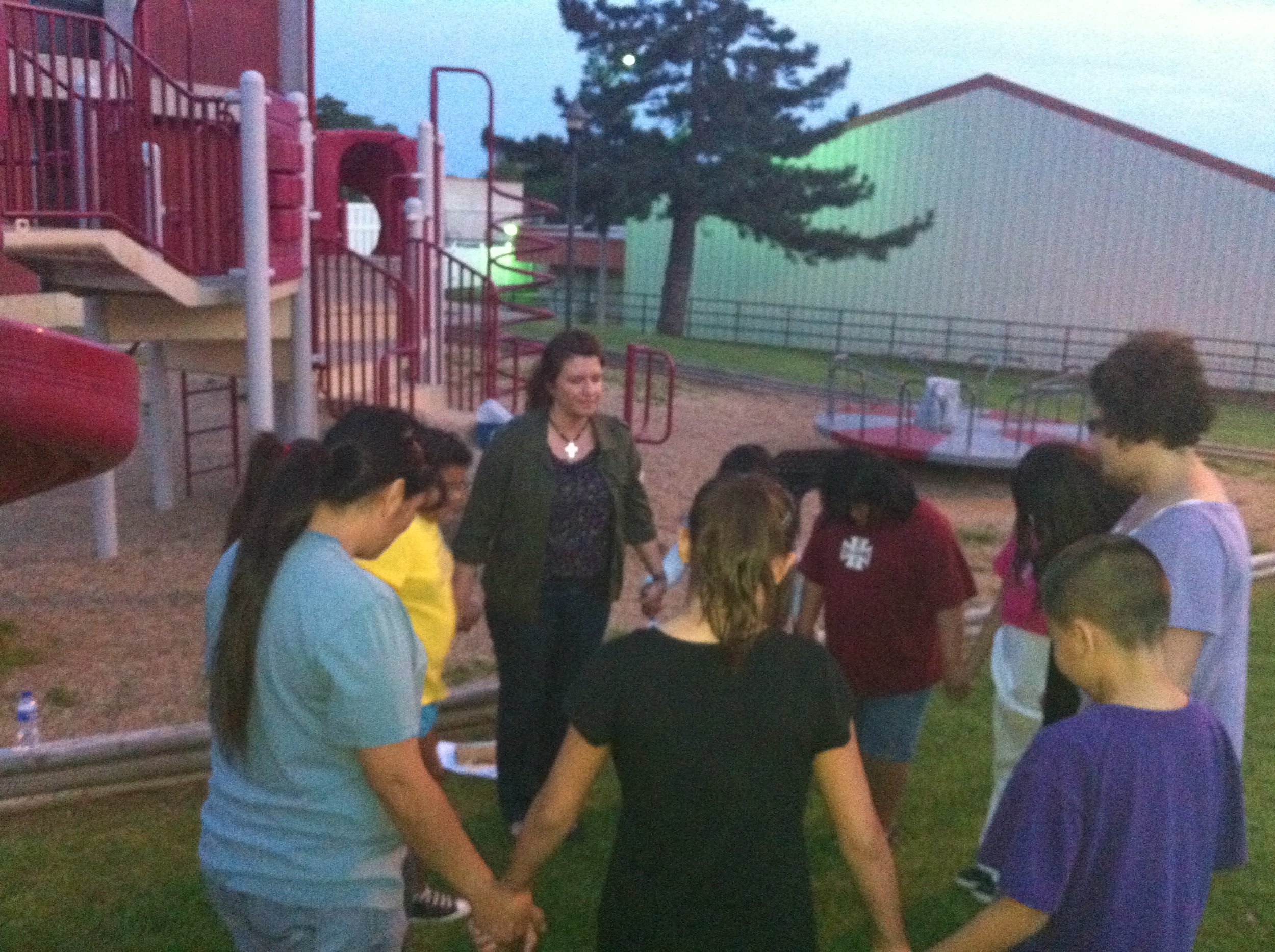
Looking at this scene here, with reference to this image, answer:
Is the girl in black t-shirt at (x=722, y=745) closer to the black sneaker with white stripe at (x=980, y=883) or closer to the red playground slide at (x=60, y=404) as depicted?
the red playground slide at (x=60, y=404)

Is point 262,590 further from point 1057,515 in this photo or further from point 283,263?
point 283,263

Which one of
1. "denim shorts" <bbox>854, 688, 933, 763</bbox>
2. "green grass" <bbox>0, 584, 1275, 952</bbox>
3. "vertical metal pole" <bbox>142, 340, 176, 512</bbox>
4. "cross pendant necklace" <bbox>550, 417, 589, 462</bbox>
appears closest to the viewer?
"green grass" <bbox>0, 584, 1275, 952</bbox>

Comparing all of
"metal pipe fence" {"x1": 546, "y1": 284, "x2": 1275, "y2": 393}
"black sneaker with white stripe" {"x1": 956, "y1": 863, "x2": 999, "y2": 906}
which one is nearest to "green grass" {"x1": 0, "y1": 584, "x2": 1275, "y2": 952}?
"black sneaker with white stripe" {"x1": 956, "y1": 863, "x2": 999, "y2": 906}

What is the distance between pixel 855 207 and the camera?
3334 centimetres

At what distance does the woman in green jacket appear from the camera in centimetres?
414

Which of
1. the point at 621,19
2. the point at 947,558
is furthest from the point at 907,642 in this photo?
the point at 621,19

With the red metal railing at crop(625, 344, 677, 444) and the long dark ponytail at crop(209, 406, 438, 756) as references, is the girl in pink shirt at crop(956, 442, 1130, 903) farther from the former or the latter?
the long dark ponytail at crop(209, 406, 438, 756)

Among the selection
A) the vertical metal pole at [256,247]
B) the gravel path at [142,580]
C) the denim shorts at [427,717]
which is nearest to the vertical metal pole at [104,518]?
the gravel path at [142,580]

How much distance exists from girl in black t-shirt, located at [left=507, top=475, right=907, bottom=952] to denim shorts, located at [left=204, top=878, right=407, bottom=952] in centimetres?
42

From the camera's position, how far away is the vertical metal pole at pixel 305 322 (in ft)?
26.5

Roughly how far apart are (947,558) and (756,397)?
53.7 feet

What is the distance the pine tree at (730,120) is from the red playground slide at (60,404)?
2846cm

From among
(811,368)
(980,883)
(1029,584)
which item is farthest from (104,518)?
(811,368)

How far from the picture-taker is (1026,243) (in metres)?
30.8
